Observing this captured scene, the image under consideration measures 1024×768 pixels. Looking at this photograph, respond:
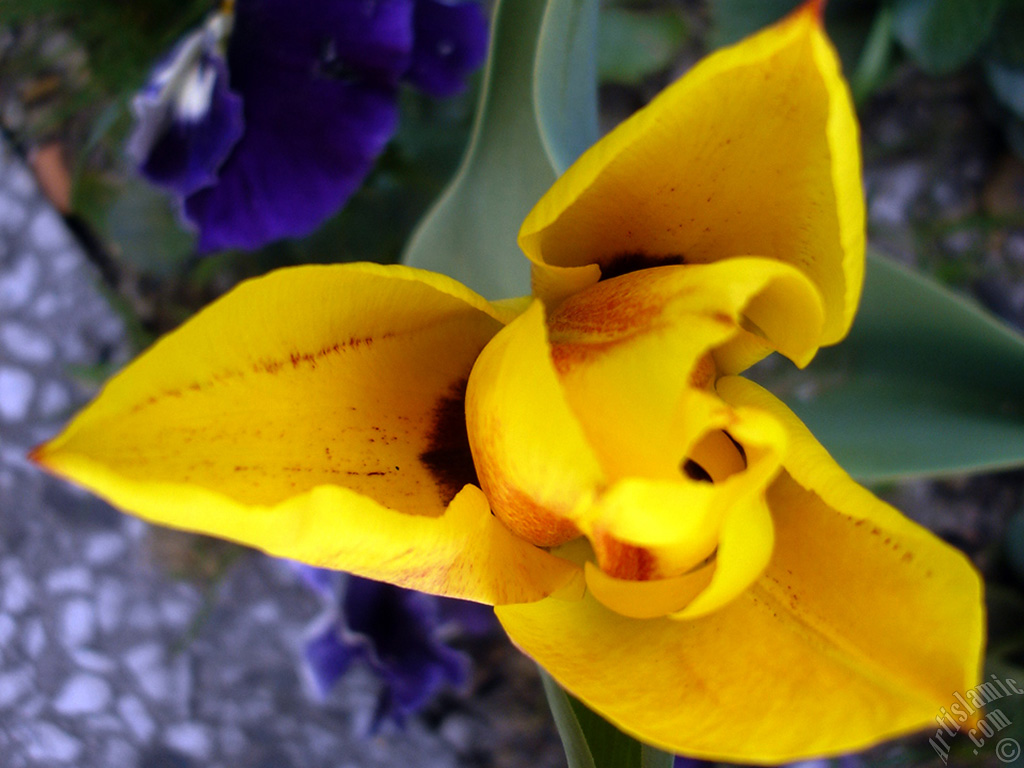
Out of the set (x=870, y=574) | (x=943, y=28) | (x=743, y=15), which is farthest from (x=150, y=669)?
(x=943, y=28)

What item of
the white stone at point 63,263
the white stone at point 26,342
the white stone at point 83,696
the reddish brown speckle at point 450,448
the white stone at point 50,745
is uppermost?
the reddish brown speckle at point 450,448

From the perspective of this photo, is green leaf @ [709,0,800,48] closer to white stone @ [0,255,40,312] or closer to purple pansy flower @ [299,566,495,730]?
purple pansy flower @ [299,566,495,730]

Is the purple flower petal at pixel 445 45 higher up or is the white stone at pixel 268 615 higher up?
the purple flower petal at pixel 445 45

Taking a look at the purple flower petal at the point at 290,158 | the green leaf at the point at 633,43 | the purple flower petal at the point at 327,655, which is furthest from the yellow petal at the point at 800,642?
the green leaf at the point at 633,43

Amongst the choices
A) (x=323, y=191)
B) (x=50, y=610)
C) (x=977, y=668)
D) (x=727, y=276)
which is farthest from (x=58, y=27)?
(x=977, y=668)

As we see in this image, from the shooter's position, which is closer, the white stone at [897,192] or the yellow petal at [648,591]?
the yellow petal at [648,591]

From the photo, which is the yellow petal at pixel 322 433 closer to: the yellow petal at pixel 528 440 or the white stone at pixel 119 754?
the yellow petal at pixel 528 440

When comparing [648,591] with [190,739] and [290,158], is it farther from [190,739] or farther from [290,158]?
[190,739]
